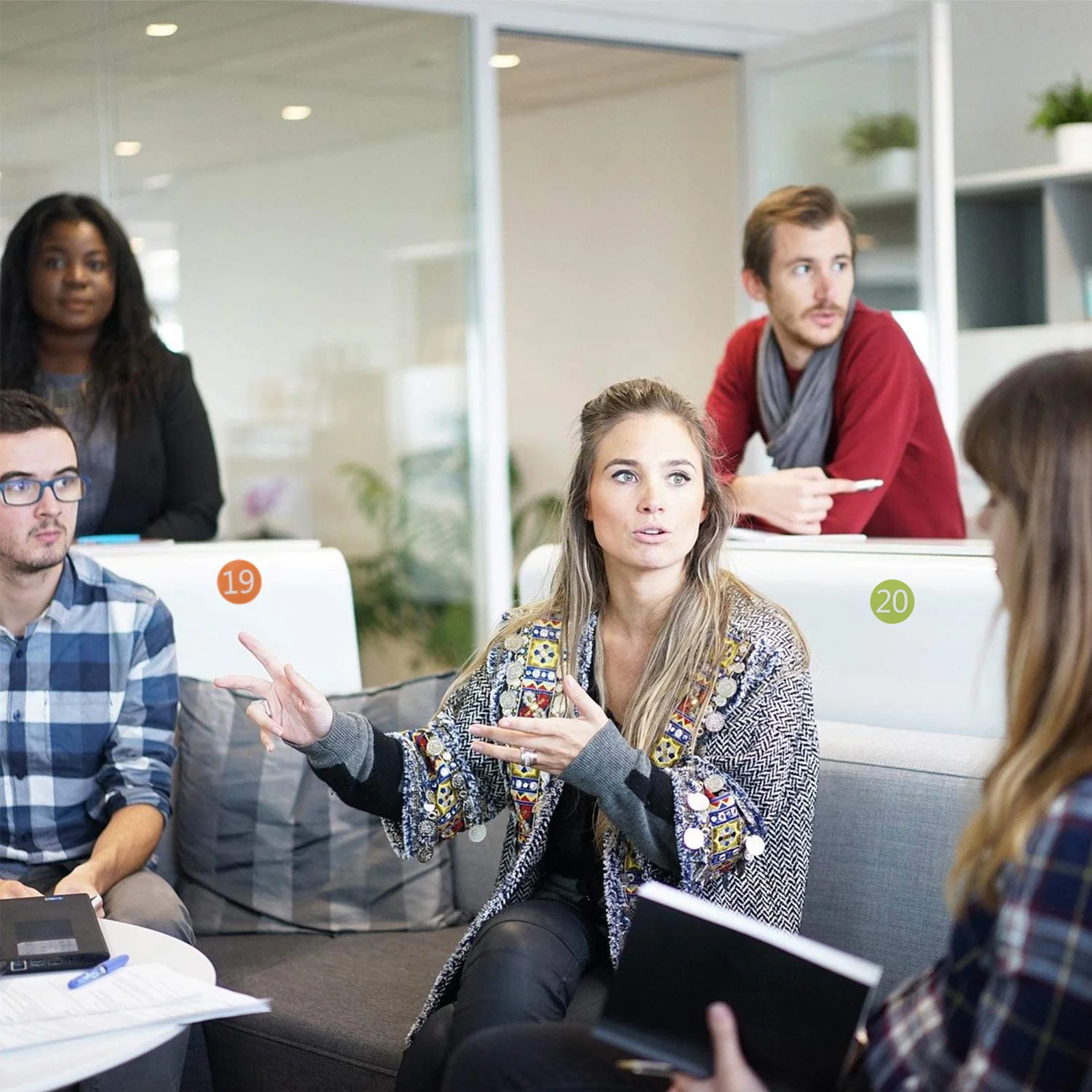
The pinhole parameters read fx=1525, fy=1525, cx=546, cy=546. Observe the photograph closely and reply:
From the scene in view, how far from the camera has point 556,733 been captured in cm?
173

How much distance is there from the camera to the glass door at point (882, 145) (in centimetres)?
440

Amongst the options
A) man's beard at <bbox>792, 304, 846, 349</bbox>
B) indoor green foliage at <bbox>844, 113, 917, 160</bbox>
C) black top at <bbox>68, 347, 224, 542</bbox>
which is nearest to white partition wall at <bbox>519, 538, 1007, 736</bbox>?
Answer: man's beard at <bbox>792, 304, 846, 349</bbox>

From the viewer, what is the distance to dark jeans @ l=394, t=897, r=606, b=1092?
5.68 feet

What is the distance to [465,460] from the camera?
4617mm

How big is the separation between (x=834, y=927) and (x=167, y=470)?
6.25 feet

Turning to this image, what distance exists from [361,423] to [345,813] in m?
2.08

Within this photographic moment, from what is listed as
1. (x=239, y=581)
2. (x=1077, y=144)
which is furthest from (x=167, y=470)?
(x=1077, y=144)

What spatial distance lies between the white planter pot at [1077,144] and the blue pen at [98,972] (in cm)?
380

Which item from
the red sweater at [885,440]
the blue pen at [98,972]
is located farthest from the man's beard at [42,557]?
the red sweater at [885,440]

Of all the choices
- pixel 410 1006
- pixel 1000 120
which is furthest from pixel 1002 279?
pixel 410 1006

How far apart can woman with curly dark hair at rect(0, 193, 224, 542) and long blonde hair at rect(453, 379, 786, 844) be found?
1364 mm

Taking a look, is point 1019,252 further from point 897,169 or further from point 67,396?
point 67,396

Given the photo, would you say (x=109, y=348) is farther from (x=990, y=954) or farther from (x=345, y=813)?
(x=990, y=954)

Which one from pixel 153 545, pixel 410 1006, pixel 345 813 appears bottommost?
pixel 410 1006
